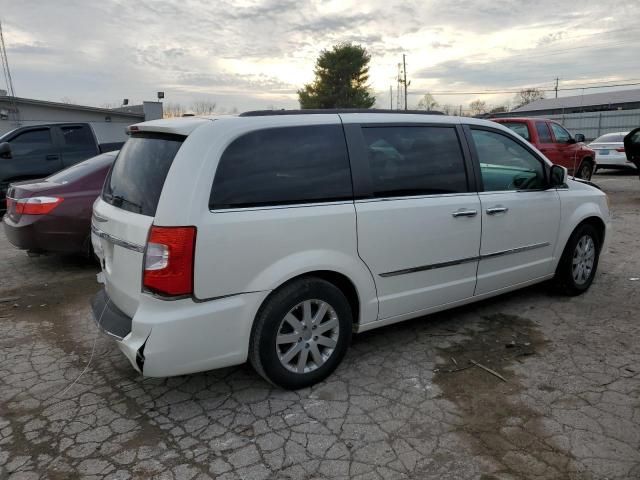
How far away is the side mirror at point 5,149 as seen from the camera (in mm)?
9406

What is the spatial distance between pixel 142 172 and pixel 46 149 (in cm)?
773

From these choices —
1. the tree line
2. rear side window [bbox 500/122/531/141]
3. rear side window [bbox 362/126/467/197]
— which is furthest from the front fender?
the tree line

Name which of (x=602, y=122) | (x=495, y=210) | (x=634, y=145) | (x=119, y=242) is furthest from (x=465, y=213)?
(x=602, y=122)

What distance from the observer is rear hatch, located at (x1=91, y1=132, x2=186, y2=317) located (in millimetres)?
2965

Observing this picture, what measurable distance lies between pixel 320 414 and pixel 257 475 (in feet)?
2.04

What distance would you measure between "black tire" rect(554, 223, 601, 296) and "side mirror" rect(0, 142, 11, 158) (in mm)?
9427

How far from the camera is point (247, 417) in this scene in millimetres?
3033

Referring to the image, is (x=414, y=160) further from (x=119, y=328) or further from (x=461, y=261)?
(x=119, y=328)

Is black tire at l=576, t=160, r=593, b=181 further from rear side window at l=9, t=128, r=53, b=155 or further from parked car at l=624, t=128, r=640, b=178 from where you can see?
rear side window at l=9, t=128, r=53, b=155

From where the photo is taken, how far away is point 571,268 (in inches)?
191

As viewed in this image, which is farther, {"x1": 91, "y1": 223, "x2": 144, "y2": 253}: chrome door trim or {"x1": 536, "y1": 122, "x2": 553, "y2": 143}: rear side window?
{"x1": 536, "y1": 122, "x2": 553, "y2": 143}: rear side window

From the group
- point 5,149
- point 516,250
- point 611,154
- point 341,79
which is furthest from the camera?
point 341,79

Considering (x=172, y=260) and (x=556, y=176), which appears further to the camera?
(x=556, y=176)

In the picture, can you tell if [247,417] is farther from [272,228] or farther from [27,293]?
[27,293]
